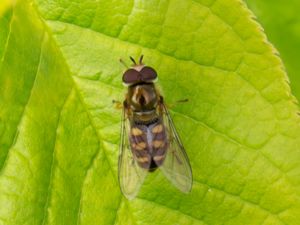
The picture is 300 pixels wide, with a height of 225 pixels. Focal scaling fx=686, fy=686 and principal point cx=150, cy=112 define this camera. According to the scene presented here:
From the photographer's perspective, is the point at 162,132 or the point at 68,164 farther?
the point at 162,132

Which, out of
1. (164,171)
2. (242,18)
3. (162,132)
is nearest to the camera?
(242,18)

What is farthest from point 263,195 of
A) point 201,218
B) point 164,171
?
point 164,171

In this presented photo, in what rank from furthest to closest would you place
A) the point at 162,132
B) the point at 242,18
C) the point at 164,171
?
the point at 162,132, the point at 164,171, the point at 242,18

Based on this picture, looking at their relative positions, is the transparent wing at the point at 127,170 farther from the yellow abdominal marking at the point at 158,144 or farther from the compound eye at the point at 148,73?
the compound eye at the point at 148,73

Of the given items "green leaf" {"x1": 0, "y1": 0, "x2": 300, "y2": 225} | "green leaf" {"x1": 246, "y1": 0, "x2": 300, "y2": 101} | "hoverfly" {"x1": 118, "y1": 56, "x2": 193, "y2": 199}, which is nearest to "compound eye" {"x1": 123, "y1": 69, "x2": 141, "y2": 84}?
"hoverfly" {"x1": 118, "y1": 56, "x2": 193, "y2": 199}

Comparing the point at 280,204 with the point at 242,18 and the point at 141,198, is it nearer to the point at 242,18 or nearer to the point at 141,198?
the point at 141,198

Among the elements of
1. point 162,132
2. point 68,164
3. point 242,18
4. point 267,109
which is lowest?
point 162,132

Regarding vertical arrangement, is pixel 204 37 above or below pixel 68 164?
above
